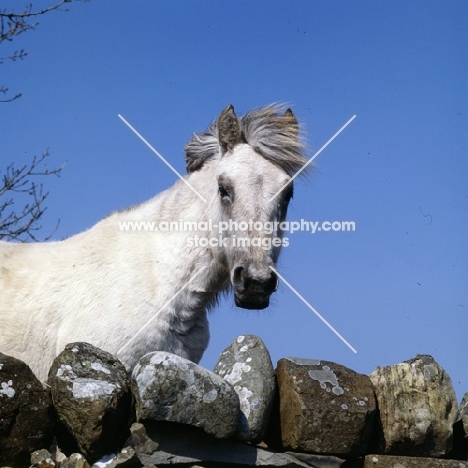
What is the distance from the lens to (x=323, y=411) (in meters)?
4.13

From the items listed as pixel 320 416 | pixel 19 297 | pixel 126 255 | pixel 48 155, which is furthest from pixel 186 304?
pixel 48 155

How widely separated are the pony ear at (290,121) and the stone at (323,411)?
8.69ft

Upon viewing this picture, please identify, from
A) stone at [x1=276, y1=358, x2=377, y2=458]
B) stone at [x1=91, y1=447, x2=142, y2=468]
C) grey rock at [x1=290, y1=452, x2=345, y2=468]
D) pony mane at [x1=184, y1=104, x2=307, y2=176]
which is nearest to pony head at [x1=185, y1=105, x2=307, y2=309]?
pony mane at [x1=184, y1=104, x2=307, y2=176]

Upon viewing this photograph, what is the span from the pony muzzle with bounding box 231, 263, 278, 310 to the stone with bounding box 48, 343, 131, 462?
1506 millimetres

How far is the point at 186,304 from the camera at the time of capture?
19.2 feet

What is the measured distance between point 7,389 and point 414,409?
2.25m

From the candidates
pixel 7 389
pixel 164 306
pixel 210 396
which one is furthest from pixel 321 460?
pixel 164 306

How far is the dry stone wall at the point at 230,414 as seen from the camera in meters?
3.89

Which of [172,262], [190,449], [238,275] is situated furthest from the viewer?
[172,262]

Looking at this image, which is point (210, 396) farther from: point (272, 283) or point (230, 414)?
point (272, 283)

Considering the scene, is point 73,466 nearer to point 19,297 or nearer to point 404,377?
point 404,377

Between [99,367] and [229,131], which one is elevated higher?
[229,131]

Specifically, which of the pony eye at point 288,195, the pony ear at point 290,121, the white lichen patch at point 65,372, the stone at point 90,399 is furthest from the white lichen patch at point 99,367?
the pony ear at point 290,121

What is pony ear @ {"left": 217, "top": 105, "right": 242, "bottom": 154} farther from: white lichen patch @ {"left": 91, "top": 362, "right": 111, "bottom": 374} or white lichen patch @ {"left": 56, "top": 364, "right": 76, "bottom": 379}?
white lichen patch @ {"left": 56, "top": 364, "right": 76, "bottom": 379}
